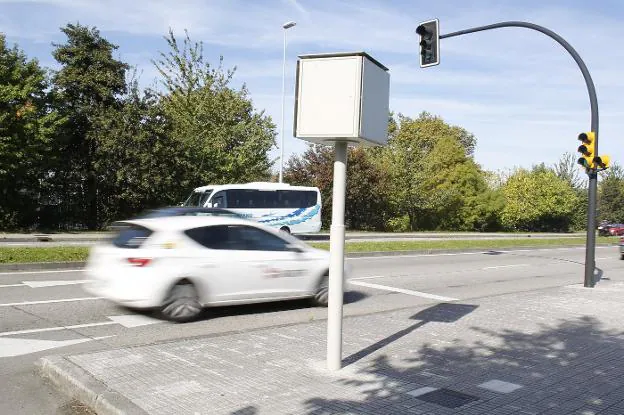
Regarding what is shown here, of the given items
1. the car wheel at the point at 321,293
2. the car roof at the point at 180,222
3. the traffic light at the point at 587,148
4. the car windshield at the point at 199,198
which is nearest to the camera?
the car roof at the point at 180,222

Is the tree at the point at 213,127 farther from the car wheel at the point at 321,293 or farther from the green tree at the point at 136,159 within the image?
the car wheel at the point at 321,293

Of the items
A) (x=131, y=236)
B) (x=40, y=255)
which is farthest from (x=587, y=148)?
(x=40, y=255)

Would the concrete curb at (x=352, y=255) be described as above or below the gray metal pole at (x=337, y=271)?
below

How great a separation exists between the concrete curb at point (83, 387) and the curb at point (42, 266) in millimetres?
7777

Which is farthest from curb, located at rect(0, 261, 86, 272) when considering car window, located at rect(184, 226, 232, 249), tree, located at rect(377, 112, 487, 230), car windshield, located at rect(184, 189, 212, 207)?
tree, located at rect(377, 112, 487, 230)

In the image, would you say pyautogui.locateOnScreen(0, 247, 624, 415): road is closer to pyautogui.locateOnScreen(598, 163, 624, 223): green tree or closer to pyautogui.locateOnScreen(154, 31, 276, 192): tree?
pyautogui.locateOnScreen(154, 31, 276, 192): tree

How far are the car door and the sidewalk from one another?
4.63ft

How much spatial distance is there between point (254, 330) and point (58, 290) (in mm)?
4929

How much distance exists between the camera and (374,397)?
4.88 m

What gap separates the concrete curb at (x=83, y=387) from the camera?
451 centimetres

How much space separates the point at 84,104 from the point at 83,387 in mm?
28481

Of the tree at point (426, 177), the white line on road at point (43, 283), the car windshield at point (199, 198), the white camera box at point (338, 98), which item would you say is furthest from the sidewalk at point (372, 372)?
the tree at point (426, 177)

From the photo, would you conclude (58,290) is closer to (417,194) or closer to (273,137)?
(273,137)

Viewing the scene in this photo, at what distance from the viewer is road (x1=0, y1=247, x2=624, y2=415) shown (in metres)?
5.74
